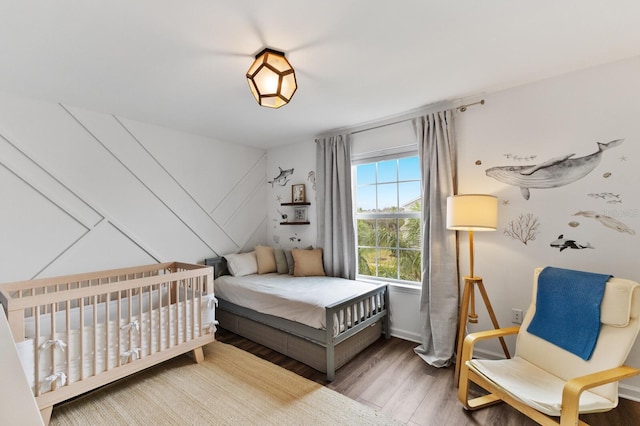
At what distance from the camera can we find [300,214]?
13.1ft

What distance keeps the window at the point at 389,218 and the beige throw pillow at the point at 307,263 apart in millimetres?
506

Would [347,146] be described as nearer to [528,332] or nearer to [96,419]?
[528,332]

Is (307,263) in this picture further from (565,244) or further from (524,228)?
(565,244)

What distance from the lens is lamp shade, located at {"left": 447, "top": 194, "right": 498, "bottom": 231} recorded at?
7.07ft

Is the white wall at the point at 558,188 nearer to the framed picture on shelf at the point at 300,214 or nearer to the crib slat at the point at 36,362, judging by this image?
the framed picture on shelf at the point at 300,214

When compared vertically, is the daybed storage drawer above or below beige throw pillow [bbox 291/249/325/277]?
below

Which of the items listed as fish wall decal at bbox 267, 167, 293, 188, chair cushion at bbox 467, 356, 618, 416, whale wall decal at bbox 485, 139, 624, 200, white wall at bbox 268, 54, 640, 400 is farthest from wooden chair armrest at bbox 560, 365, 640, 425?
fish wall decal at bbox 267, 167, 293, 188

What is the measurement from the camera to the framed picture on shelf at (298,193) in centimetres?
390

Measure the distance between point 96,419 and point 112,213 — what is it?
1.81 m

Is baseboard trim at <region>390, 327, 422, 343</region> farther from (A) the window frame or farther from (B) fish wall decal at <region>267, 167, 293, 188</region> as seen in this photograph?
(B) fish wall decal at <region>267, 167, 293, 188</region>

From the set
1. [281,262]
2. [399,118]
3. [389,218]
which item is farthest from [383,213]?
[281,262]

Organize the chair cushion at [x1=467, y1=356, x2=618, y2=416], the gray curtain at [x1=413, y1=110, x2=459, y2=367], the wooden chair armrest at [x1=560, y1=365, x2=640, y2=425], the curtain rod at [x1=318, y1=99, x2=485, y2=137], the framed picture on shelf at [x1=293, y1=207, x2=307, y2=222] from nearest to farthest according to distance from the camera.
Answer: the wooden chair armrest at [x1=560, y1=365, x2=640, y2=425]
the chair cushion at [x1=467, y1=356, x2=618, y2=416]
the gray curtain at [x1=413, y1=110, x2=459, y2=367]
the curtain rod at [x1=318, y1=99, x2=485, y2=137]
the framed picture on shelf at [x1=293, y1=207, x2=307, y2=222]

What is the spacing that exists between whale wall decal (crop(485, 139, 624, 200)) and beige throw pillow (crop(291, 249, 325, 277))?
2.06 meters

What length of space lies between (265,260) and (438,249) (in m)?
2.12
